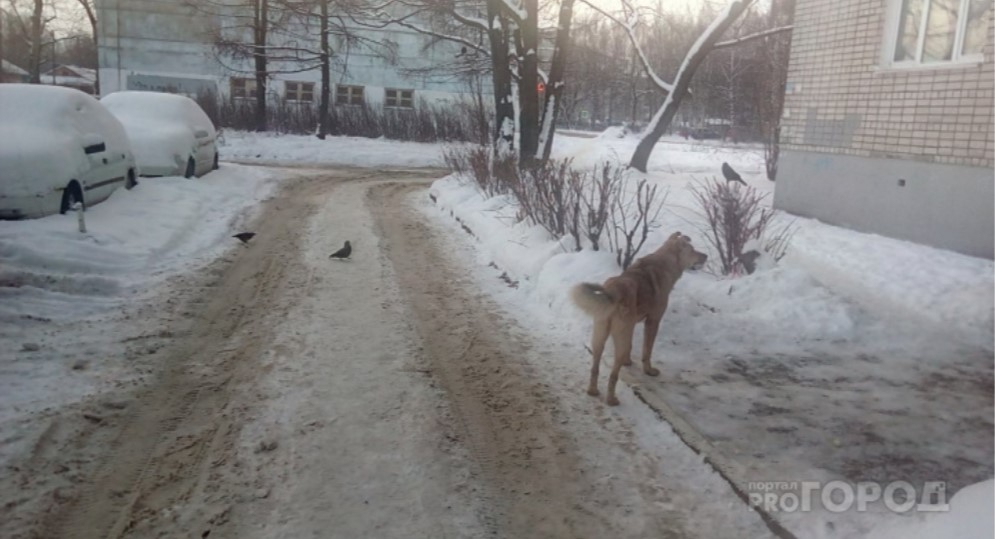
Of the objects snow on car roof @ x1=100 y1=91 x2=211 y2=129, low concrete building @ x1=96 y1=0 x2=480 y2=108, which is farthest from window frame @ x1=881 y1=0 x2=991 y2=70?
low concrete building @ x1=96 y1=0 x2=480 y2=108

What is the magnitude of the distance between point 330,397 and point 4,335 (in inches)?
106

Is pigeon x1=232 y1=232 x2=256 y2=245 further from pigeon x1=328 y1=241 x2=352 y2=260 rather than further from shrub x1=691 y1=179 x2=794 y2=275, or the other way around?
shrub x1=691 y1=179 x2=794 y2=275

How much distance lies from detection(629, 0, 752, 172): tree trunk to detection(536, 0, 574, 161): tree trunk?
242 cm

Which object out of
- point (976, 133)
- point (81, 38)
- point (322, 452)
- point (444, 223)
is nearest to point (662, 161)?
point (444, 223)

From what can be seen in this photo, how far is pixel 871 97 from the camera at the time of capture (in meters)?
10.0

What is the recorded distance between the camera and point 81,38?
158ft

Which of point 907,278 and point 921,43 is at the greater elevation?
point 921,43

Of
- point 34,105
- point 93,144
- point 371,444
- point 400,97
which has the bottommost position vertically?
point 371,444

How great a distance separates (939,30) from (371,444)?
9181 millimetres

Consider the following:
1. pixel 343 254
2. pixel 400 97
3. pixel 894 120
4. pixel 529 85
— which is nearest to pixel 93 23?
pixel 400 97

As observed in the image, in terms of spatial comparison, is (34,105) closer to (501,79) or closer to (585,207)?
(585,207)

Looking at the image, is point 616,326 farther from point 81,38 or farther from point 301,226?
point 81,38

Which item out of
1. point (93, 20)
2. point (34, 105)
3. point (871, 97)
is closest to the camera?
point (34, 105)

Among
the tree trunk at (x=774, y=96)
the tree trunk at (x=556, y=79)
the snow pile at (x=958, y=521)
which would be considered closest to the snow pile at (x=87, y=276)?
the snow pile at (x=958, y=521)
